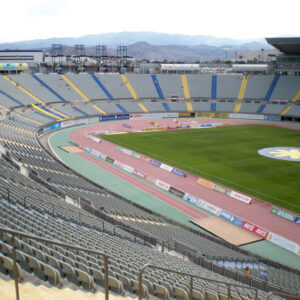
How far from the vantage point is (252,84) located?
291 ft

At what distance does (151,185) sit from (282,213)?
41.8 feet

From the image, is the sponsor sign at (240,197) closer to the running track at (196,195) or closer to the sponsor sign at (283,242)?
the running track at (196,195)

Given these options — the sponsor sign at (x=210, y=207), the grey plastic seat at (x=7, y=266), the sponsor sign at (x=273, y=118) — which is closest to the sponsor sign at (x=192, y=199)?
the sponsor sign at (x=210, y=207)

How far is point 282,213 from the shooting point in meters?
27.8

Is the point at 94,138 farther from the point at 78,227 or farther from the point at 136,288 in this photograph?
the point at 136,288

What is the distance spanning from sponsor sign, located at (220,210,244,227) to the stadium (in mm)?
100

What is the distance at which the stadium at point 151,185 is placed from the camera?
9.62 meters

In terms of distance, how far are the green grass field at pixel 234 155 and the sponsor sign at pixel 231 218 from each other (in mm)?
5144

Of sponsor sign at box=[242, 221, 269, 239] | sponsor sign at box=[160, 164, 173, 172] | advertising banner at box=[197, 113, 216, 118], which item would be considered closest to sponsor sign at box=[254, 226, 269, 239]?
sponsor sign at box=[242, 221, 269, 239]

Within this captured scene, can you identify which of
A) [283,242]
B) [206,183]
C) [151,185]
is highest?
[206,183]

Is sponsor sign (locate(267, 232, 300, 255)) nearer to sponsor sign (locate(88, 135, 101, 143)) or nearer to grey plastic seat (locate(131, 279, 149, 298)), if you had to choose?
grey plastic seat (locate(131, 279, 149, 298))

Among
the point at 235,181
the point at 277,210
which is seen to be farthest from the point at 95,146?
the point at 277,210

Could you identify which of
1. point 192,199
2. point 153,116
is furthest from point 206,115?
point 192,199

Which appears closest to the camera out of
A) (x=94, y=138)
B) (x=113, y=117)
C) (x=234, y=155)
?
(x=234, y=155)
